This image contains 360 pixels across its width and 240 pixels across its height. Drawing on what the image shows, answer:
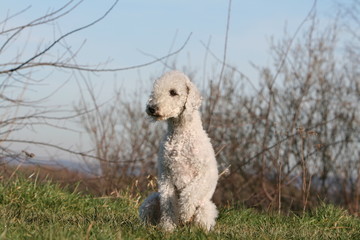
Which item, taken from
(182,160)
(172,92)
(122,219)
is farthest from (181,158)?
(122,219)

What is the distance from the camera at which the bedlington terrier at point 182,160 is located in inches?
192

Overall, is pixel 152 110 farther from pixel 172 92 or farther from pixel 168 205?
pixel 168 205

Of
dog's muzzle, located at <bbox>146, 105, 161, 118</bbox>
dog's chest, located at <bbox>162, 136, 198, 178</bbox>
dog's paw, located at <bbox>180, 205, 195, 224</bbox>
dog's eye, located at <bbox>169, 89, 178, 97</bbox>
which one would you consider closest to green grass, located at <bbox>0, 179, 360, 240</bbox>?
dog's paw, located at <bbox>180, 205, 195, 224</bbox>

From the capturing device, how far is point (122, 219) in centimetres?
584

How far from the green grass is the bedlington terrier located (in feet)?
0.59

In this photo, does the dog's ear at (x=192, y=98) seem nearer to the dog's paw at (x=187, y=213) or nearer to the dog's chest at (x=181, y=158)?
the dog's chest at (x=181, y=158)

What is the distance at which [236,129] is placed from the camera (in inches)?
520

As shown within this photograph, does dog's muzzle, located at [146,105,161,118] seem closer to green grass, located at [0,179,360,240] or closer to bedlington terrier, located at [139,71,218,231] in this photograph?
bedlington terrier, located at [139,71,218,231]

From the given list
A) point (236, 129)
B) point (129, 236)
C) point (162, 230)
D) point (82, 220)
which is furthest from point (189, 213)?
point (236, 129)

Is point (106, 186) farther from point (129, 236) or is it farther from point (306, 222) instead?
point (129, 236)

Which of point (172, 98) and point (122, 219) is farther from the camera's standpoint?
point (122, 219)

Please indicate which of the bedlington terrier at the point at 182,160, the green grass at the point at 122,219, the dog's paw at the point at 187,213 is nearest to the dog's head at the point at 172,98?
the bedlington terrier at the point at 182,160

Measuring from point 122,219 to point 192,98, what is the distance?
1.66 m

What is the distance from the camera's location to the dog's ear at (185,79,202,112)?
4.90 m
